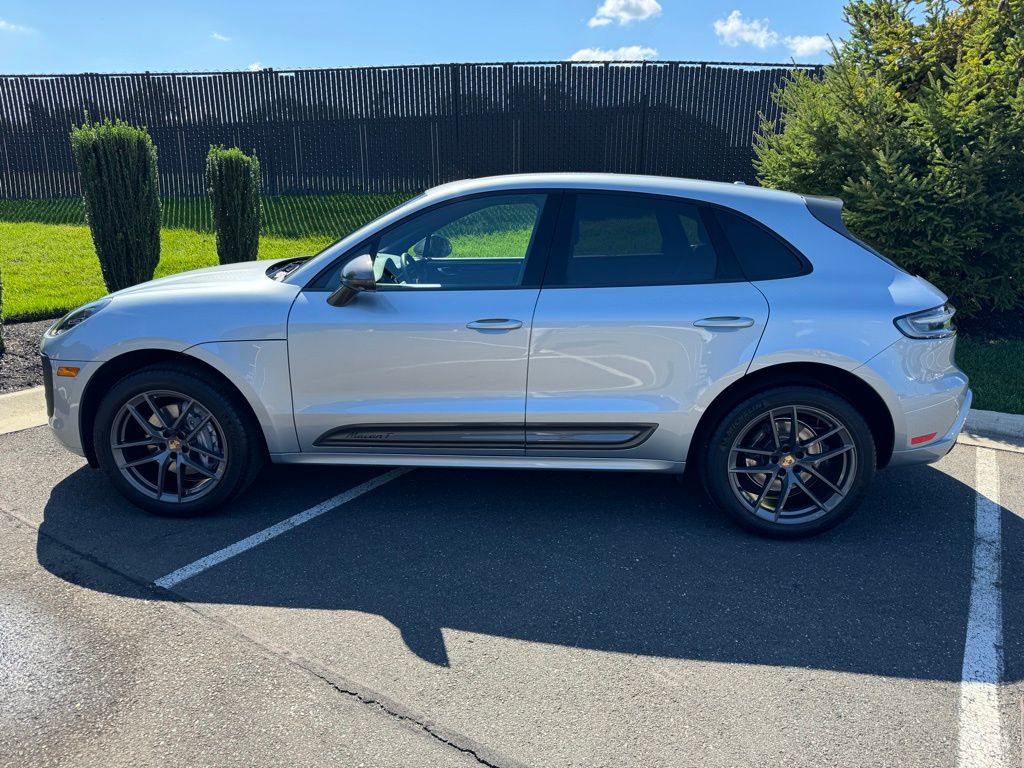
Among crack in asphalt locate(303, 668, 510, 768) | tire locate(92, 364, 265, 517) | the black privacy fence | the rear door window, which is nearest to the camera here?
crack in asphalt locate(303, 668, 510, 768)

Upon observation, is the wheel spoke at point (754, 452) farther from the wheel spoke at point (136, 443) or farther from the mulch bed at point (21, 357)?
the mulch bed at point (21, 357)

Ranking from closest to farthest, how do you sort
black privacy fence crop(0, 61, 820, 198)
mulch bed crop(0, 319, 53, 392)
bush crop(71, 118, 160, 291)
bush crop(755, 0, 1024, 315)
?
mulch bed crop(0, 319, 53, 392) → bush crop(755, 0, 1024, 315) → bush crop(71, 118, 160, 291) → black privacy fence crop(0, 61, 820, 198)

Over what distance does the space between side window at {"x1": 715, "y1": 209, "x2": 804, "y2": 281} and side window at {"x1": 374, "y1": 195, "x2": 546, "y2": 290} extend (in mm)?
946

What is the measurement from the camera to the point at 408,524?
13.5 feet

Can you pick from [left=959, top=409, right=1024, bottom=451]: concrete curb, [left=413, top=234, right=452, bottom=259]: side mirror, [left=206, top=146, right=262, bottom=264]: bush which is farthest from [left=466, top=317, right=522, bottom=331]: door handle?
[left=206, top=146, right=262, bottom=264]: bush

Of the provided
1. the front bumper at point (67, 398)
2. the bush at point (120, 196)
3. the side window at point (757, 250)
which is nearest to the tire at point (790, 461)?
the side window at point (757, 250)

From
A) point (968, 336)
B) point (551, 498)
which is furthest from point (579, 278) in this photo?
point (968, 336)

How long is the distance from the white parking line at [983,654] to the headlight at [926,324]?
108cm

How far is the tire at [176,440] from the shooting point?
4.04 meters

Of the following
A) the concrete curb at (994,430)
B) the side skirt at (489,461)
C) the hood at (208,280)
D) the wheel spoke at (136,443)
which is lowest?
the concrete curb at (994,430)

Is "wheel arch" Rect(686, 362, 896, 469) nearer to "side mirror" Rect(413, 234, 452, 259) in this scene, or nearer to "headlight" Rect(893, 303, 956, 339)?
"headlight" Rect(893, 303, 956, 339)

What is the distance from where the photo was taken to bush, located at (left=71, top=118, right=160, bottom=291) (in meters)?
7.55

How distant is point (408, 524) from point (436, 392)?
0.72m

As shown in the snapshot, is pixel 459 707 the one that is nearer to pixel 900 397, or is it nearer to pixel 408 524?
pixel 408 524
